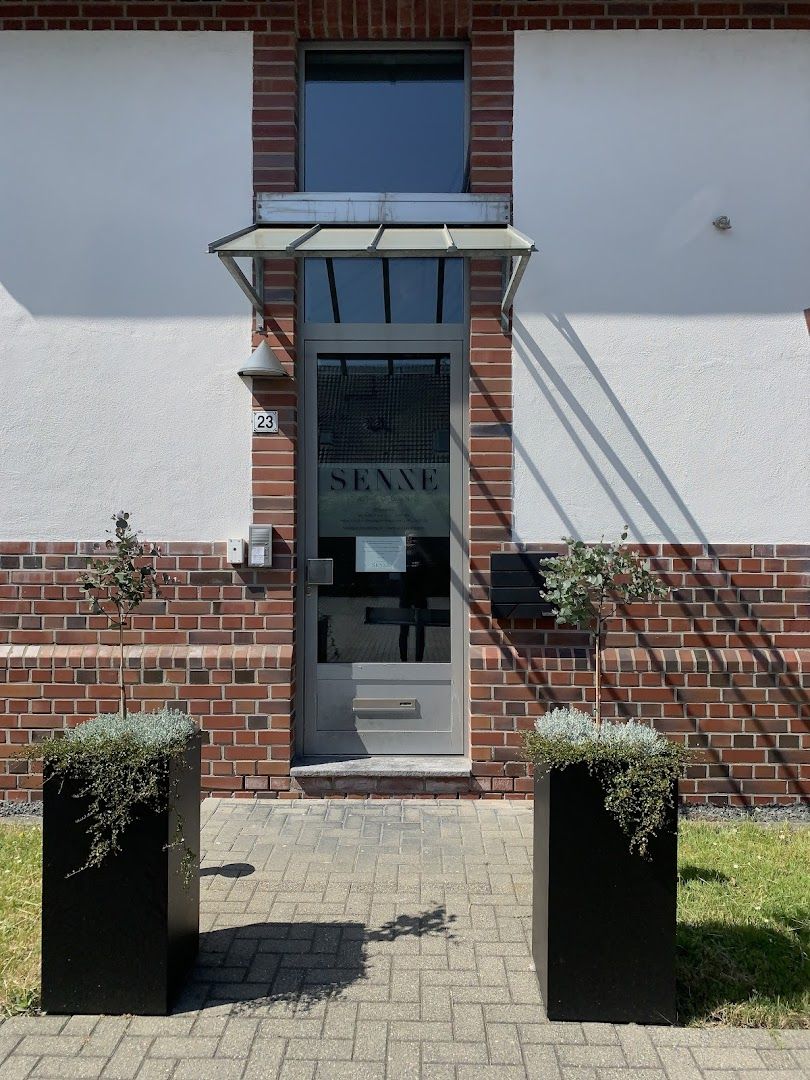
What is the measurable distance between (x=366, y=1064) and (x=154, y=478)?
133 inches

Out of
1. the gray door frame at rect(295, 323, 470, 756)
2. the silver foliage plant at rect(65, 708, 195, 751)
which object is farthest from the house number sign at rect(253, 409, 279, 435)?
the silver foliage plant at rect(65, 708, 195, 751)

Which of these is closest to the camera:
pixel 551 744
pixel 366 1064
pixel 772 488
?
pixel 366 1064

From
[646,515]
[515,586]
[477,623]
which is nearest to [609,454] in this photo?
[646,515]

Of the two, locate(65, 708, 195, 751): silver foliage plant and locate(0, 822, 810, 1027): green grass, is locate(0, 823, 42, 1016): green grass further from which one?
locate(65, 708, 195, 751): silver foliage plant

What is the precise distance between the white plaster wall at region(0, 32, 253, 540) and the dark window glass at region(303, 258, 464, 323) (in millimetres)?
509

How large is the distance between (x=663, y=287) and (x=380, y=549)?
2.35m

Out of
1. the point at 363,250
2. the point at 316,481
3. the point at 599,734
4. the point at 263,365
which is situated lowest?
the point at 599,734

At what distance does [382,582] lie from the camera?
194 inches

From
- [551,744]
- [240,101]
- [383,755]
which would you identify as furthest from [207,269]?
[551,744]

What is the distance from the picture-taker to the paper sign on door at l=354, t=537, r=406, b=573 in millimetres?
4922

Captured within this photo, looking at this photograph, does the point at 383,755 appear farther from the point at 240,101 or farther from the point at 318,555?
the point at 240,101

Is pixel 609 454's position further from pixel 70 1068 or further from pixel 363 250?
pixel 70 1068

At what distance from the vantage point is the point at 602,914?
2.67 metres

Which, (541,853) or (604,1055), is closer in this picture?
(604,1055)
